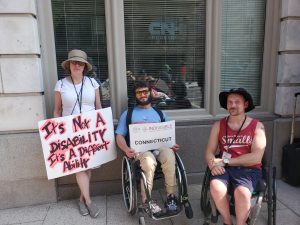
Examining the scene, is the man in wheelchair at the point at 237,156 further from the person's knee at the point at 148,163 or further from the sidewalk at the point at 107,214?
the sidewalk at the point at 107,214

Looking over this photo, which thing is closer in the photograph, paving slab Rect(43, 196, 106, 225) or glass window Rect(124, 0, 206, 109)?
paving slab Rect(43, 196, 106, 225)

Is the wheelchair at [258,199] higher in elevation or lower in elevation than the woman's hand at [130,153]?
lower

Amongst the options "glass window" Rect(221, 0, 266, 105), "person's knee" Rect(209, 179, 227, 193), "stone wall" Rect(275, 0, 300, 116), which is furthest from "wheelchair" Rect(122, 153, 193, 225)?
"stone wall" Rect(275, 0, 300, 116)

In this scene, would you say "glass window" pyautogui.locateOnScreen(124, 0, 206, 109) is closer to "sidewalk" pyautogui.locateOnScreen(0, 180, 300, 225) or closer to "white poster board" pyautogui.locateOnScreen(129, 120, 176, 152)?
"white poster board" pyautogui.locateOnScreen(129, 120, 176, 152)

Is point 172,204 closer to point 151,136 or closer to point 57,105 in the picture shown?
point 151,136

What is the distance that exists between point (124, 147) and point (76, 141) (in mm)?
512

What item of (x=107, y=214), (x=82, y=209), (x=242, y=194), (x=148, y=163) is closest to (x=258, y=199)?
(x=242, y=194)

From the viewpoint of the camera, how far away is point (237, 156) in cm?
260

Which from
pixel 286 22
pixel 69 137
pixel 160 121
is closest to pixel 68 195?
pixel 69 137

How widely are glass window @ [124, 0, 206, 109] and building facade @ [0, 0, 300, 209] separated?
12 mm

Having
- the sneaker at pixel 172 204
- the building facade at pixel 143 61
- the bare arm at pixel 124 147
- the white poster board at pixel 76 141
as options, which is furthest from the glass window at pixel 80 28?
the sneaker at pixel 172 204

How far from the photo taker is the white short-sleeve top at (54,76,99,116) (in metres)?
2.88

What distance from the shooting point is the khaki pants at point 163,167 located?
2.66m

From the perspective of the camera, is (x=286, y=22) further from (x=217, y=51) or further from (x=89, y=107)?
(x=89, y=107)
